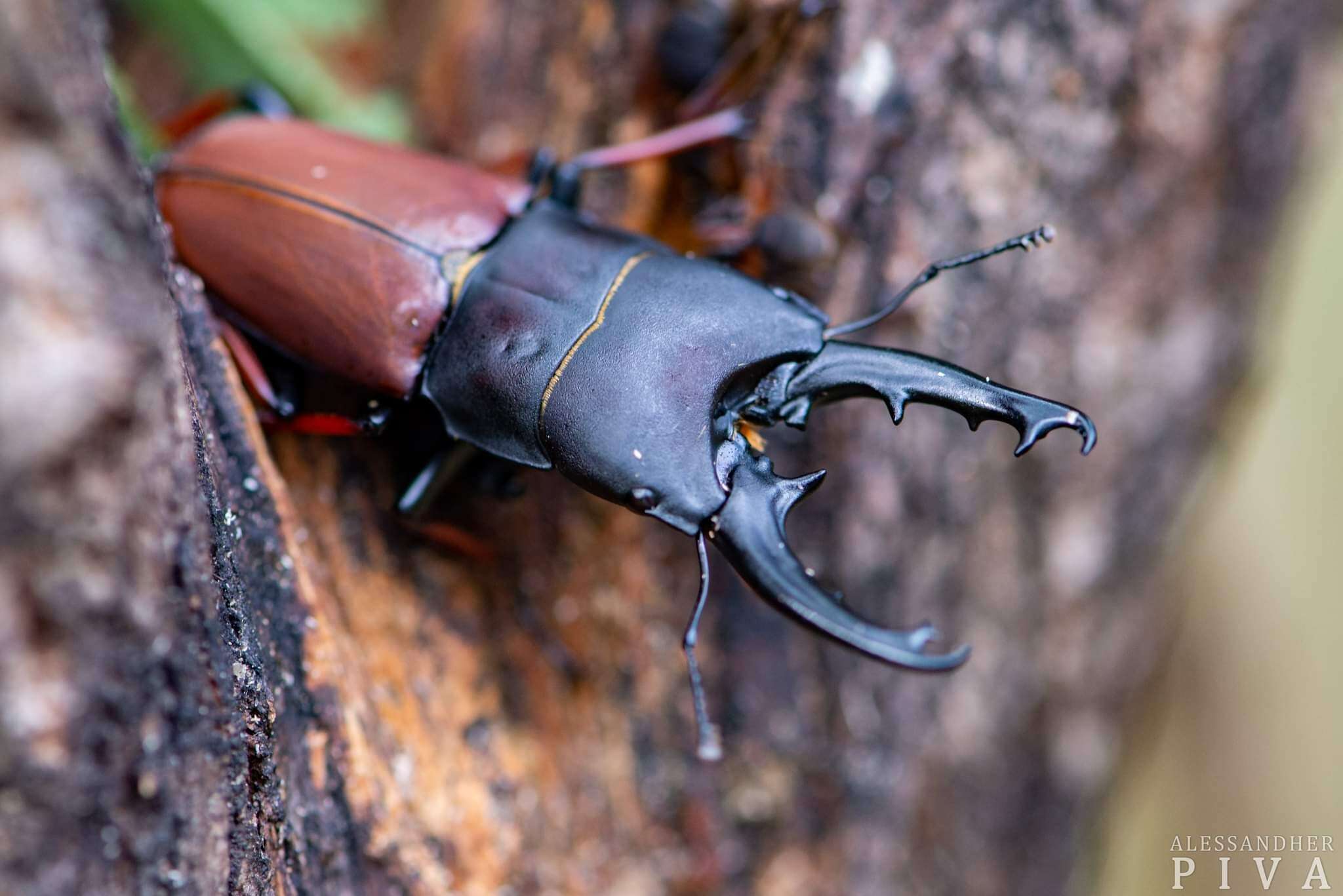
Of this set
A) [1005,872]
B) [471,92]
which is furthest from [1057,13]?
[1005,872]

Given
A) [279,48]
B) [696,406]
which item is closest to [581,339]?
[696,406]

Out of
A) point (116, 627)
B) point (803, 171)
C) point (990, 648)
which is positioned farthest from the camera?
point (990, 648)

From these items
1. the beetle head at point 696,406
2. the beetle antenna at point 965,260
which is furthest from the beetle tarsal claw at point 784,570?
the beetle antenna at point 965,260

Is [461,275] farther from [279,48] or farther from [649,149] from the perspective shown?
[279,48]

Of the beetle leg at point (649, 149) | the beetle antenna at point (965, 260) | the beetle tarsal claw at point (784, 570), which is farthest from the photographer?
the beetle leg at point (649, 149)

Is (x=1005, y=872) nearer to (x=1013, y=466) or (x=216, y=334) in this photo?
(x=1013, y=466)

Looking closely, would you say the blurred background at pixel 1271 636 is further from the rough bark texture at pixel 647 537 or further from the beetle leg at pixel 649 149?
the beetle leg at pixel 649 149

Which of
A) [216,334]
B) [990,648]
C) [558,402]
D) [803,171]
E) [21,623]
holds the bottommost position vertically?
[21,623]
